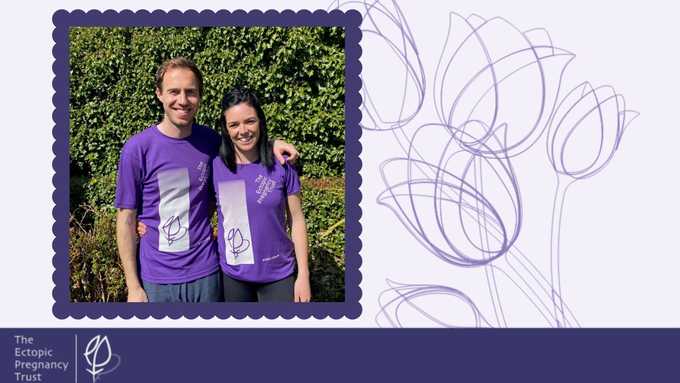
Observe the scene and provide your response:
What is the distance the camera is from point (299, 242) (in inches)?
154

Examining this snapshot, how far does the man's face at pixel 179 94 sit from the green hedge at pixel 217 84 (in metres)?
1.67

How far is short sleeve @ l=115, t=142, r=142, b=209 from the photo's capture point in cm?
365

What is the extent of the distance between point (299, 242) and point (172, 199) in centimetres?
84

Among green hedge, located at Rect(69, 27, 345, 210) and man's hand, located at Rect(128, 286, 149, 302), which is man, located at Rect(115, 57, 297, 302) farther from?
green hedge, located at Rect(69, 27, 345, 210)

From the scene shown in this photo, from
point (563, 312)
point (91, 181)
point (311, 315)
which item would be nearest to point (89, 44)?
point (91, 181)

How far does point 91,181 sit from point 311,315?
9.61ft

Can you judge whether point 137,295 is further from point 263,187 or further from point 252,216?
point 263,187

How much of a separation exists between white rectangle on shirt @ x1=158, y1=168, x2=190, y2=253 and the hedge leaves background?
63.4 inches

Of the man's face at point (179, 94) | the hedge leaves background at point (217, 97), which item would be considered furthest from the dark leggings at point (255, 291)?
the hedge leaves background at point (217, 97)

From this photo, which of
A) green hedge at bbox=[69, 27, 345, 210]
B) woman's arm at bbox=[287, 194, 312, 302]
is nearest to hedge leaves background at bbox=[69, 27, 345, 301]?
green hedge at bbox=[69, 27, 345, 210]

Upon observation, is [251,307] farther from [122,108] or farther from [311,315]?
[122,108]

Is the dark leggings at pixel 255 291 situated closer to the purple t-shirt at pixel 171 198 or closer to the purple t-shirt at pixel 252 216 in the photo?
the purple t-shirt at pixel 252 216

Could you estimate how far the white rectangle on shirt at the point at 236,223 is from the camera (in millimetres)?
3746

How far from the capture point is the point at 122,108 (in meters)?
5.98
